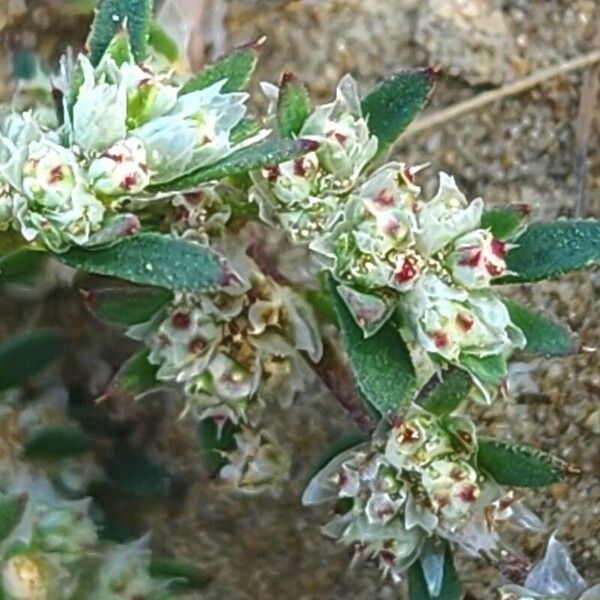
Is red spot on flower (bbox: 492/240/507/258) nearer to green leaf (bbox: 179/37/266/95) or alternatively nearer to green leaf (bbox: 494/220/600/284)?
green leaf (bbox: 494/220/600/284)

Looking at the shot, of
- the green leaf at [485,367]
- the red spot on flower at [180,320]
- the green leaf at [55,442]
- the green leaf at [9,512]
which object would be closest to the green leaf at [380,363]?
the green leaf at [485,367]

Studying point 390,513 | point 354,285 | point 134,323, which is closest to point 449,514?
point 390,513

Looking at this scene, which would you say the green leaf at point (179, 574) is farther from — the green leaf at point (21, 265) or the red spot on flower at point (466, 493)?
the red spot on flower at point (466, 493)

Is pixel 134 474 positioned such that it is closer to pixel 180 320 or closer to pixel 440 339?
pixel 180 320

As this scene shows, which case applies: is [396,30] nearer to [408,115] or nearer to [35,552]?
[408,115]

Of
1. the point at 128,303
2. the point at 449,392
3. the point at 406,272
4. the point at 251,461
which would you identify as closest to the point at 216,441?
the point at 251,461

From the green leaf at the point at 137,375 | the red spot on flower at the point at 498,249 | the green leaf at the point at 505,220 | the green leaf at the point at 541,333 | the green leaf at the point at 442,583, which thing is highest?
the red spot on flower at the point at 498,249

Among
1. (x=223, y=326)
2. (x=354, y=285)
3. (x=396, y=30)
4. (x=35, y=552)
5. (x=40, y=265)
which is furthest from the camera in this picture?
(x=396, y=30)
